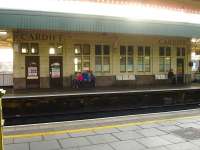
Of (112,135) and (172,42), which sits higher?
(172,42)

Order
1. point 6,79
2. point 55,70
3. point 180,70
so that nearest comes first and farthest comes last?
1. point 55,70
2. point 6,79
3. point 180,70

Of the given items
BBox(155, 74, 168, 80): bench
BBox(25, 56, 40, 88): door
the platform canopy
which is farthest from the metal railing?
BBox(155, 74, 168, 80): bench

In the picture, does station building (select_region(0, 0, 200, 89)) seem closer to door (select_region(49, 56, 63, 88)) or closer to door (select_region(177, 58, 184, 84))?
door (select_region(49, 56, 63, 88))

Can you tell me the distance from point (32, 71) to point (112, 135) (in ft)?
41.1

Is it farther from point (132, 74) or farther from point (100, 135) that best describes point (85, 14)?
point (100, 135)

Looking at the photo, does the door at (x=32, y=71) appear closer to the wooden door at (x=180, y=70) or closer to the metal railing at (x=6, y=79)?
the metal railing at (x=6, y=79)

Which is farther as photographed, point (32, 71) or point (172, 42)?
point (172, 42)

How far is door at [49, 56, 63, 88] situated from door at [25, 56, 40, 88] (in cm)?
89

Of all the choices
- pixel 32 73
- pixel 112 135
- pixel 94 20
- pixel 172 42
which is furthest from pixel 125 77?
pixel 112 135

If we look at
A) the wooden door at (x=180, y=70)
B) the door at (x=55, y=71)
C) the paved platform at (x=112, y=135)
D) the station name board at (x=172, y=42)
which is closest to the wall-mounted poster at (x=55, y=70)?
the door at (x=55, y=71)

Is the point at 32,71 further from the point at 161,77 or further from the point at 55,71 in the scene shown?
the point at 161,77

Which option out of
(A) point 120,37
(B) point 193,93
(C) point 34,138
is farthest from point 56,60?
(C) point 34,138

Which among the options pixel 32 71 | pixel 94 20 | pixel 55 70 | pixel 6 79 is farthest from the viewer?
pixel 6 79

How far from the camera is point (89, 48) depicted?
18953mm
